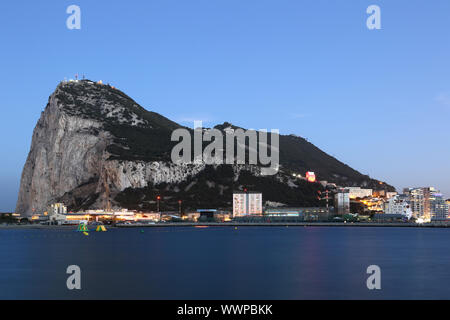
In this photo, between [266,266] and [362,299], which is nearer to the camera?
[362,299]

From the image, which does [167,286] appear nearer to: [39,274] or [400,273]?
[39,274]
